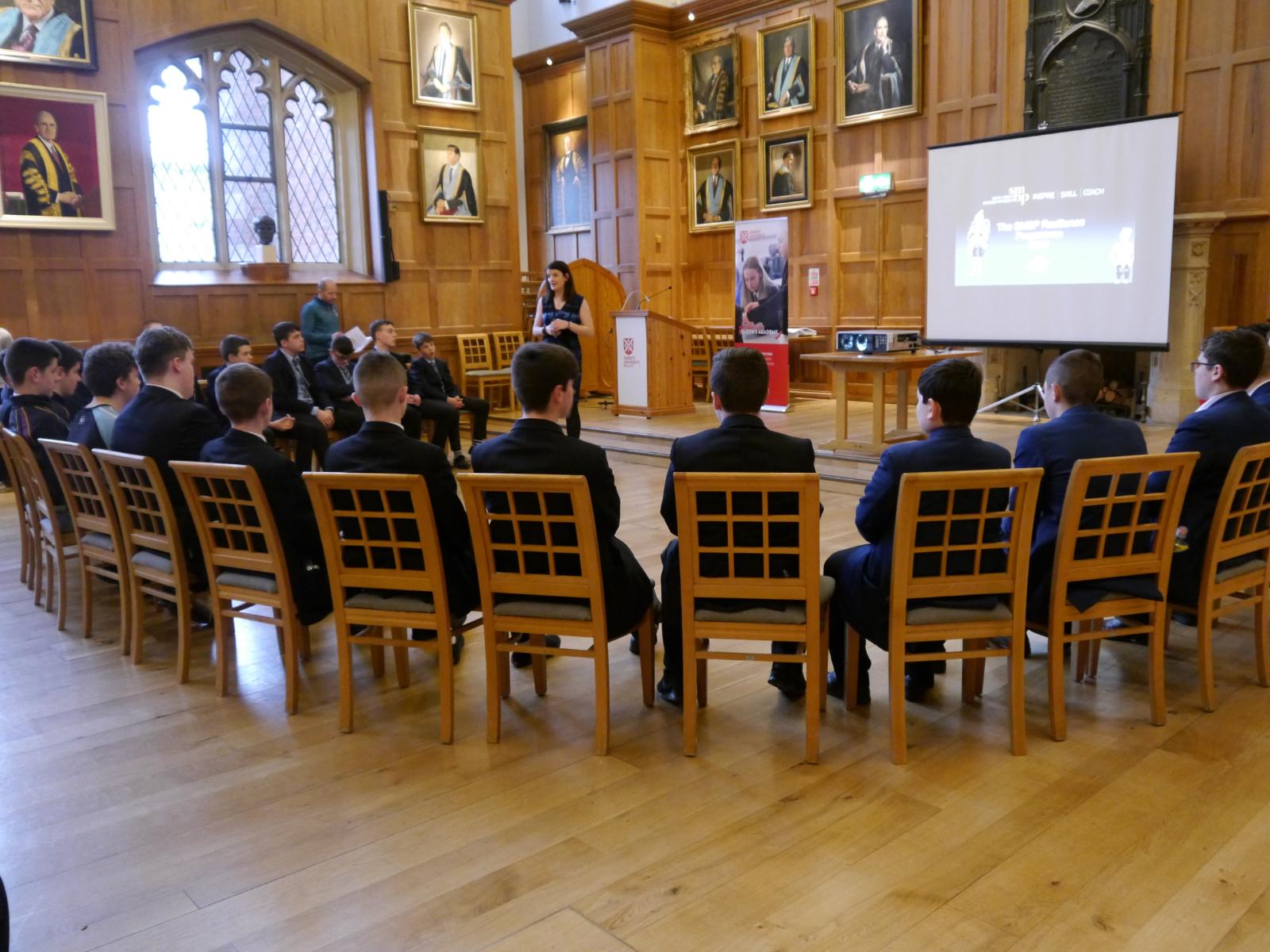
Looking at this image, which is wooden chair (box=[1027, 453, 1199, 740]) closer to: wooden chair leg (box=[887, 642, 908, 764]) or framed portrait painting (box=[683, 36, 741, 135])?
wooden chair leg (box=[887, 642, 908, 764])

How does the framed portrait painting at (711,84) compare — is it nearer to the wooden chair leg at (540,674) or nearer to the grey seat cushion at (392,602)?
the wooden chair leg at (540,674)

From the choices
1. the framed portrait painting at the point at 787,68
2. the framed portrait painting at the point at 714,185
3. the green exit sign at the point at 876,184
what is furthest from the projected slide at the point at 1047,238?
the framed portrait painting at the point at 714,185

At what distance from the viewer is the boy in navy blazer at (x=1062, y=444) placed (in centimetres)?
290

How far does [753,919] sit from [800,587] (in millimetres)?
879

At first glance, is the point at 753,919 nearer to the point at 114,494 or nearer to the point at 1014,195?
the point at 114,494

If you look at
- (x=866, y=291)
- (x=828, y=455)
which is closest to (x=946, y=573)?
(x=828, y=455)

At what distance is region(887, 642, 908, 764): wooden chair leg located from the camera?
2.61m

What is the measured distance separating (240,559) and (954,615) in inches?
83.2

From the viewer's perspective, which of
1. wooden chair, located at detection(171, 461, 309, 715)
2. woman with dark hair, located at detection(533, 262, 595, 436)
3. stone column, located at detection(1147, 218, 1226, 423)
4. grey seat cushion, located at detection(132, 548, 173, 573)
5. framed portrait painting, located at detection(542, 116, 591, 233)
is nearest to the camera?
wooden chair, located at detection(171, 461, 309, 715)

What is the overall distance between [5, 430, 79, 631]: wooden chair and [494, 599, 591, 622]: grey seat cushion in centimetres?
219

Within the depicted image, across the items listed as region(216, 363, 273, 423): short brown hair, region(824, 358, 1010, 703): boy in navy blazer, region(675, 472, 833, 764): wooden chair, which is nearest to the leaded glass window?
region(216, 363, 273, 423): short brown hair

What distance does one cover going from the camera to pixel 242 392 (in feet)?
10.7

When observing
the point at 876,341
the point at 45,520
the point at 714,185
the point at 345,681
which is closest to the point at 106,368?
the point at 45,520

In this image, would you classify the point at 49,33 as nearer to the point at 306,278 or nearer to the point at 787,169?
the point at 306,278
